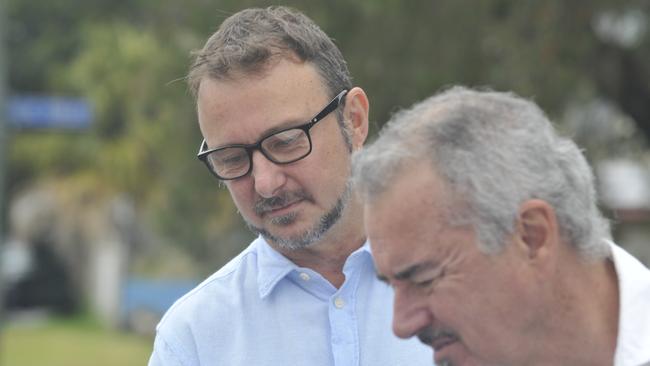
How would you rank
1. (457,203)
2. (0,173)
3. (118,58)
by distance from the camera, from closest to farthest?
(457,203)
(0,173)
(118,58)

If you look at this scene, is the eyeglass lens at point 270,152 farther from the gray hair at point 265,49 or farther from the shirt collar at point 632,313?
the shirt collar at point 632,313

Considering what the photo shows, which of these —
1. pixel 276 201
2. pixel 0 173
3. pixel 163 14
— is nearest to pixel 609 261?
pixel 276 201

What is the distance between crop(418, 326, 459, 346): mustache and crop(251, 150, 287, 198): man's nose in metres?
0.67

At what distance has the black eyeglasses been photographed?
265cm

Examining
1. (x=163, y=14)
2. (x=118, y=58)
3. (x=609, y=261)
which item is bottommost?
(x=609, y=261)

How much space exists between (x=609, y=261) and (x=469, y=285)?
31 cm

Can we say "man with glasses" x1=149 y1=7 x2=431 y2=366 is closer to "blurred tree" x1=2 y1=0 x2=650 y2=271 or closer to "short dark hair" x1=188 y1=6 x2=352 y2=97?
"short dark hair" x1=188 y1=6 x2=352 y2=97

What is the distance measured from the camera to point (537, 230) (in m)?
2.00

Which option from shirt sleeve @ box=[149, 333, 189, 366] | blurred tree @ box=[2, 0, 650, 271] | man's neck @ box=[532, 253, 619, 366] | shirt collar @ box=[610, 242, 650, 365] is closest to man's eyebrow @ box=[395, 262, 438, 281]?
man's neck @ box=[532, 253, 619, 366]

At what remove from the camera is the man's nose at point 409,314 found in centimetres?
208

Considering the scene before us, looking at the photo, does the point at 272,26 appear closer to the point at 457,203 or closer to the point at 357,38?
the point at 457,203

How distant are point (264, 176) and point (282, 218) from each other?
0.11 m

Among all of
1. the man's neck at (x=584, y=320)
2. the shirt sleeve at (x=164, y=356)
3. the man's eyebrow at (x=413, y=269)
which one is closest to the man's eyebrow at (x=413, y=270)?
the man's eyebrow at (x=413, y=269)

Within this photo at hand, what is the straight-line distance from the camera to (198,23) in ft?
25.4
